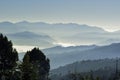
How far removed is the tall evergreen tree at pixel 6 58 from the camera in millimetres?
71375

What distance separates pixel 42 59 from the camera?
9712 cm

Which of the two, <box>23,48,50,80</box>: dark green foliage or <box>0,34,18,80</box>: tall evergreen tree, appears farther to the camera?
<box>23,48,50,80</box>: dark green foliage

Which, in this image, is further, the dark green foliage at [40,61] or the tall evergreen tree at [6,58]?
the dark green foliage at [40,61]

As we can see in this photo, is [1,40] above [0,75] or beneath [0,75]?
above

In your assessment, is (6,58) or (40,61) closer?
(6,58)

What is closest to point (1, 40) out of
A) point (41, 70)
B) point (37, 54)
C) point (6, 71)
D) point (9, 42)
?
point (9, 42)

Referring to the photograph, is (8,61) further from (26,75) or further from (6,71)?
(26,75)

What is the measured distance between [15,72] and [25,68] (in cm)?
1482

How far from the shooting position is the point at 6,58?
7300cm

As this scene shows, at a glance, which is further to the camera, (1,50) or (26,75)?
(1,50)

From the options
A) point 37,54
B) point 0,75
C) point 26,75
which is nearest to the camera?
point 26,75

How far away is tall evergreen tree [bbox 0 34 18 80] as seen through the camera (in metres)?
71.4

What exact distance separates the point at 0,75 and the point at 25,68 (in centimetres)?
1290

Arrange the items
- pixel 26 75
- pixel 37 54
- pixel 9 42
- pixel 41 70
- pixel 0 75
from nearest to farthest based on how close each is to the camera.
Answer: pixel 26 75, pixel 0 75, pixel 9 42, pixel 37 54, pixel 41 70
